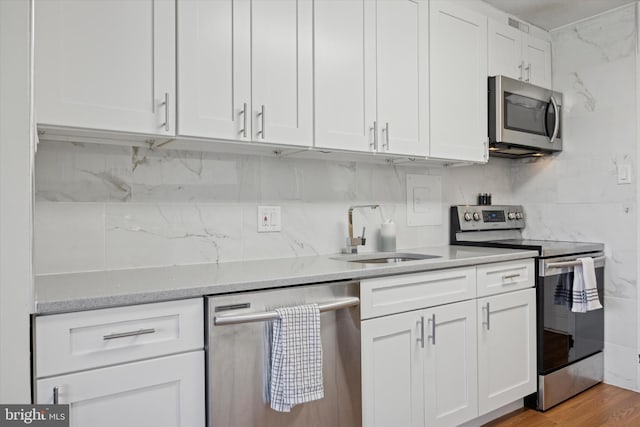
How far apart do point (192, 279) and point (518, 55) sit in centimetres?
246

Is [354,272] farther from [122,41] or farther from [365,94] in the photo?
[122,41]

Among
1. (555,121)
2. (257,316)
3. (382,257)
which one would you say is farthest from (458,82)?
(257,316)

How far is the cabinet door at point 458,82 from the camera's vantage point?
2.34m

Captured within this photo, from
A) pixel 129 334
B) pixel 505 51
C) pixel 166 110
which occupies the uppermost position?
pixel 505 51

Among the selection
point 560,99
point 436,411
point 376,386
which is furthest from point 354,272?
point 560,99

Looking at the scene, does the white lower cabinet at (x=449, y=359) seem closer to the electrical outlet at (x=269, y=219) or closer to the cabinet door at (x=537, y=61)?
the electrical outlet at (x=269, y=219)

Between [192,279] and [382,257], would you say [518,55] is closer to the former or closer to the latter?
[382,257]

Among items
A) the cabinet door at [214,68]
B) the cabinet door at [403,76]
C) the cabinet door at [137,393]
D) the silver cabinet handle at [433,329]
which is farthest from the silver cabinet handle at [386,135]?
the cabinet door at [137,393]

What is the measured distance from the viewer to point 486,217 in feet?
9.75

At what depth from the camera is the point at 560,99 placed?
3.01 m

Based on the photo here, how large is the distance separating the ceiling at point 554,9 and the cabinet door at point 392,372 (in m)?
2.12

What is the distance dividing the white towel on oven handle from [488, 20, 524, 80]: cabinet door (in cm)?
121

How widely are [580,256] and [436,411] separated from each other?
4.49ft
